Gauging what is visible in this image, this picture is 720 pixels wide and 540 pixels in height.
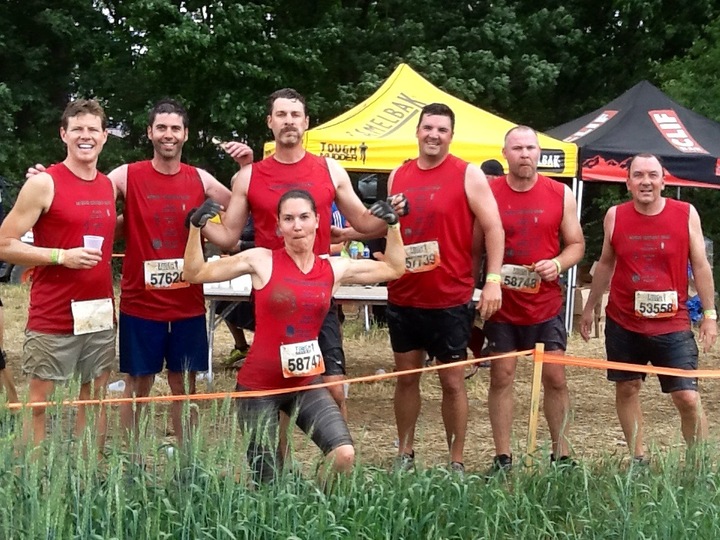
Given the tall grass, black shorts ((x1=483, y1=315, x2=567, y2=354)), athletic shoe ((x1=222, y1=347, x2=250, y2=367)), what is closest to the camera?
the tall grass

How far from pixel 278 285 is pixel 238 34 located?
42.5 feet

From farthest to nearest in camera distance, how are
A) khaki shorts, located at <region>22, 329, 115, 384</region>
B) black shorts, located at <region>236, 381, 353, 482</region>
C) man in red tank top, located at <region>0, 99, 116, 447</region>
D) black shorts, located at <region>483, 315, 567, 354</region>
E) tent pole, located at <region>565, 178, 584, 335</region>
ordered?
tent pole, located at <region>565, 178, 584, 335</region>
black shorts, located at <region>483, 315, 567, 354</region>
khaki shorts, located at <region>22, 329, 115, 384</region>
man in red tank top, located at <region>0, 99, 116, 447</region>
black shorts, located at <region>236, 381, 353, 482</region>

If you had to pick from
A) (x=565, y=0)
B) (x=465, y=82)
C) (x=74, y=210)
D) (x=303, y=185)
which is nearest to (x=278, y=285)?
(x=303, y=185)

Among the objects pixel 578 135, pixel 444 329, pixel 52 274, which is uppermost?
pixel 578 135

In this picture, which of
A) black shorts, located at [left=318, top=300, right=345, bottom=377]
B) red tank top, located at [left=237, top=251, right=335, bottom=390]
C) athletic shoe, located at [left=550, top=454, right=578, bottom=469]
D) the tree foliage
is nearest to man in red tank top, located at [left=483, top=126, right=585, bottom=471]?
athletic shoe, located at [left=550, top=454, right=578, bottom=469]

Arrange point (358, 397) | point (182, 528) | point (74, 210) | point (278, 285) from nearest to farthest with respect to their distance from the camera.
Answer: point (182, 528) < point (278, 285) < point (74, 210) < point (358, 397)

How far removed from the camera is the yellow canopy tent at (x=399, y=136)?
8102mm

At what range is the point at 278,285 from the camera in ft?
10.8

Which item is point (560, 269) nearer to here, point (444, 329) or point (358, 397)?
point (444, 329)

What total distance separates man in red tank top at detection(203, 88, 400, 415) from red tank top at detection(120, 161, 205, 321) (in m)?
0.24

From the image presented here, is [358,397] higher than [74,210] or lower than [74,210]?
lower

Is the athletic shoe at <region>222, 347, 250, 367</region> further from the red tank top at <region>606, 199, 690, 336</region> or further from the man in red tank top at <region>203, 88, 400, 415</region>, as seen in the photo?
the red tank top at <region>606, 199, 690, 336</region>

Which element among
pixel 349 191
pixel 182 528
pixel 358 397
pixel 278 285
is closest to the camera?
pixel 182 528

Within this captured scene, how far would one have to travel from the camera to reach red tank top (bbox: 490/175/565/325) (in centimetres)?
411
